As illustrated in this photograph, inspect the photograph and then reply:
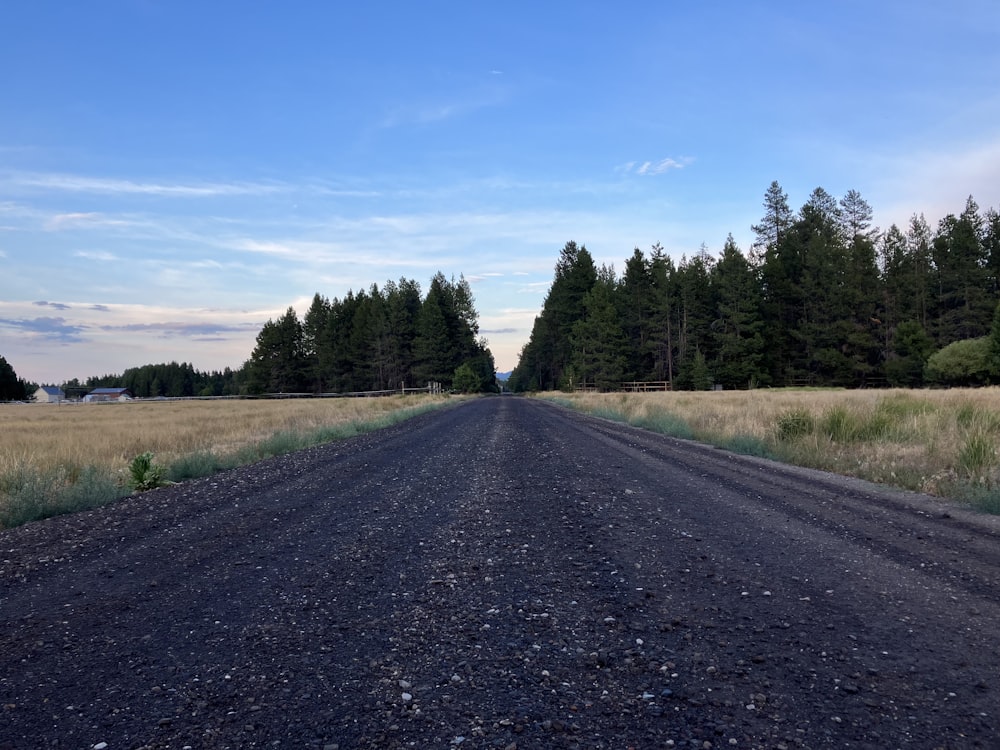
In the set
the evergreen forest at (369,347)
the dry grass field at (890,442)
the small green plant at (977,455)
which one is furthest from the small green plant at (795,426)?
the evergreen forest at (369,347)

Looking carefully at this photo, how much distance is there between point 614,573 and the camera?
15.5ft

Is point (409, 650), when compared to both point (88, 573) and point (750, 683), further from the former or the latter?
point (88, 573)

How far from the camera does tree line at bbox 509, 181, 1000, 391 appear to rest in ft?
191

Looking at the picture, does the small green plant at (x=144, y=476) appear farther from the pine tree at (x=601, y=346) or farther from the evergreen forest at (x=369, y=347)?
the evergreen forest at (x=369, y=347)

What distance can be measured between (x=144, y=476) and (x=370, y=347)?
80.0 metres

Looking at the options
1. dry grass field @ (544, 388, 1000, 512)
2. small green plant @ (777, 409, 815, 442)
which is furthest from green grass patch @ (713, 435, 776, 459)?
small green plant @ (777, 409, 815, 442)

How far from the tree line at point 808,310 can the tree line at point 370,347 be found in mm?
20562

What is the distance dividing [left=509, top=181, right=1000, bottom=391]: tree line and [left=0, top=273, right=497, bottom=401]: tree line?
20.6 metres

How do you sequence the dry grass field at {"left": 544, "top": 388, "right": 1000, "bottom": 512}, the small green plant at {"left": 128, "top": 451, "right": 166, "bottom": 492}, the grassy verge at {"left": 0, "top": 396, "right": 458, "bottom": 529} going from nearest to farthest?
the grassy verge at {"left": 0, "top": 396, "right": 458, "bottom": 529}, the dry grass field at {"left": 544, "top": 388, "right": 1000, "bottom": 512}, the small green plant at {"left": 128, "top": 451, "right": 166, "bottom": 492}

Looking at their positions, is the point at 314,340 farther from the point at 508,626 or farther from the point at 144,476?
the point at 508,626

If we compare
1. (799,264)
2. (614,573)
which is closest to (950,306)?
(799,264)

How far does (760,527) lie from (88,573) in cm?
618

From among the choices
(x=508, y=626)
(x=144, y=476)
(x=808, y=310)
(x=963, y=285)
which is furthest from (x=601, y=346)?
(x=508, y=626)

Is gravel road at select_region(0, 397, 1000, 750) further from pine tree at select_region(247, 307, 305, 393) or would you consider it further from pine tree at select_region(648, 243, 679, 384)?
pine tree at select_region(247, 307, 305, 393)
